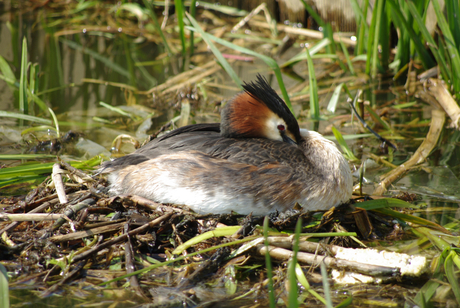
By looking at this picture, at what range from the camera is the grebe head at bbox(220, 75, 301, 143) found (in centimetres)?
379

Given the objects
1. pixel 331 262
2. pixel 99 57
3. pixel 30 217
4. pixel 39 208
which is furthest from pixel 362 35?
pixel 30 217

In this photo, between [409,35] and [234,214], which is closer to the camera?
[234,214]

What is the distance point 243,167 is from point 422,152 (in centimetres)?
214

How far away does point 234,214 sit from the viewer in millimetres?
3389

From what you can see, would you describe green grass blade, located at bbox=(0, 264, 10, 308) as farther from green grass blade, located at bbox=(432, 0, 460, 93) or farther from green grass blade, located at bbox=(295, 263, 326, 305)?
green grass blade, located at bbox=(432, 0, 460, 93)

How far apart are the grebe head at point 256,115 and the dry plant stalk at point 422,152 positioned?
97cm

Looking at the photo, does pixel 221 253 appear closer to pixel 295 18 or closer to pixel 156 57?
pixel 156 57

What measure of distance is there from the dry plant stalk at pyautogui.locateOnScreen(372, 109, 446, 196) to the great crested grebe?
64cm

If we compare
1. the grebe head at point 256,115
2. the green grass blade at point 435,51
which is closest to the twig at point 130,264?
the grebe head at point 256,115

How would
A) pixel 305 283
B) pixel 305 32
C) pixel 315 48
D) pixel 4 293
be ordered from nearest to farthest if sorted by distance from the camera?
pixel 4 293
pixel 305 283
pixel 315 48
pixel 305 32

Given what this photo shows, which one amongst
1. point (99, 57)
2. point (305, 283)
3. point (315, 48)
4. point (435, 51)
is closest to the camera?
point (305, 283)

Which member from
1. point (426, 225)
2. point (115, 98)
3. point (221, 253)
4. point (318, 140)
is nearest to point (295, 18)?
point (115, 98)

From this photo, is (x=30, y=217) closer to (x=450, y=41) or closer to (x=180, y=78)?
(x=180, y=78)

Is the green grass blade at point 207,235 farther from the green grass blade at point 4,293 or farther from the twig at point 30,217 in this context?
the green grass blade at point 4,293
